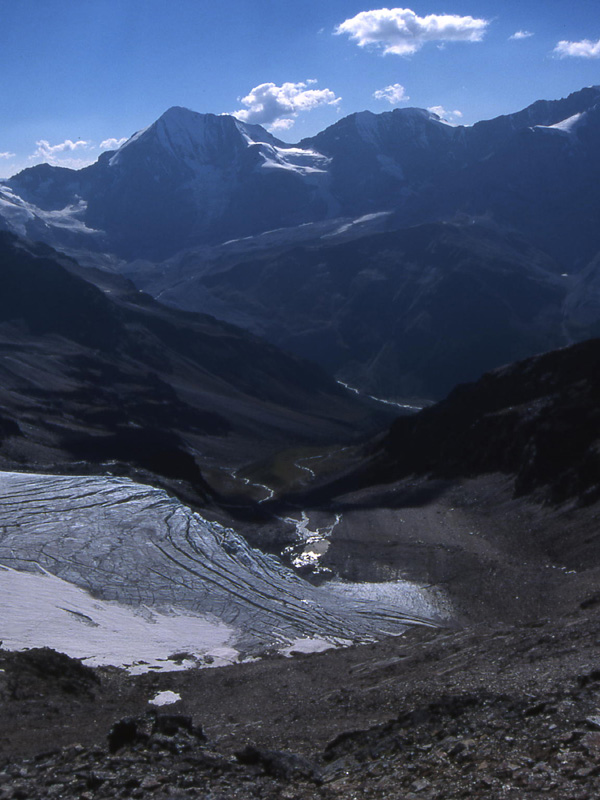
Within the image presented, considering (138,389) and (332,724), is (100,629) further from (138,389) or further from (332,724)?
(138,389)

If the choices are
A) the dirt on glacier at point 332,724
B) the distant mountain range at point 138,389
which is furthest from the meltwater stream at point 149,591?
the distant mountain range at point 138,389

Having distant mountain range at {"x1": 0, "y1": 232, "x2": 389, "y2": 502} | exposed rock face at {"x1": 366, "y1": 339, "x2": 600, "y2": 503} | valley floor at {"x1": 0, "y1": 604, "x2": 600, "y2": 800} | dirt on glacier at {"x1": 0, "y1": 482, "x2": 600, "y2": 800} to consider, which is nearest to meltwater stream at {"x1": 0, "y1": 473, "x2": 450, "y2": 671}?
dirt on glacier at {"x1": 0, "y1": 482, "x2": 600, "y2": 800}

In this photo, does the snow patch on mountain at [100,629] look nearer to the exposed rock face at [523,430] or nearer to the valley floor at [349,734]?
the valley floor at [349,734]

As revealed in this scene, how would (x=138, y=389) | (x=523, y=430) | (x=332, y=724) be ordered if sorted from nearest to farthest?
(x=332, y=724) < (x=523, y=430) < (x=138, y=389)

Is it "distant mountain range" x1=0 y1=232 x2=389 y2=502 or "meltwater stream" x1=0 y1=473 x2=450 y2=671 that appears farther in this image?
"distant mountain range" x1=0 y1=232 x2=389 y2=502

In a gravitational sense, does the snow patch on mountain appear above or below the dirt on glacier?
below

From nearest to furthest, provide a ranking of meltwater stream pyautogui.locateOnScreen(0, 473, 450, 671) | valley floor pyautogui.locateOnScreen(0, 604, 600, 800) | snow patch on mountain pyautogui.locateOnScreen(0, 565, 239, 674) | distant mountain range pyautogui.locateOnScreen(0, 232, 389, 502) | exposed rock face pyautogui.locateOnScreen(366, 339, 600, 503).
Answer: valley floor pyautogui.locateOnScreen(0, 604, 600, 800), snow patch on mountain pyautogui.locateOnScreen(0, 565, 239, 674), meltwater stream pyautogui.locateOnScreen(0, 473, 450, 671), exposed rock face pyautogui.locateOnScreen(366, 339, 600, 503), distant mountain range pyautogui.locateOnScreen(0, 232, 389, 502)

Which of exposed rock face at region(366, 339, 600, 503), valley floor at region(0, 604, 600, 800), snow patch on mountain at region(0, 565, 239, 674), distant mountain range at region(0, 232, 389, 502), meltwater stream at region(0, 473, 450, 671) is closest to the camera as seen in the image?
valley floor at region(0, 604, 600, 800)

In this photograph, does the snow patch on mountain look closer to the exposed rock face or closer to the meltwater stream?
the meltwater stream

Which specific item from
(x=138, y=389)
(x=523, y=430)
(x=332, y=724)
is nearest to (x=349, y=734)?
(x=332, y=724)
